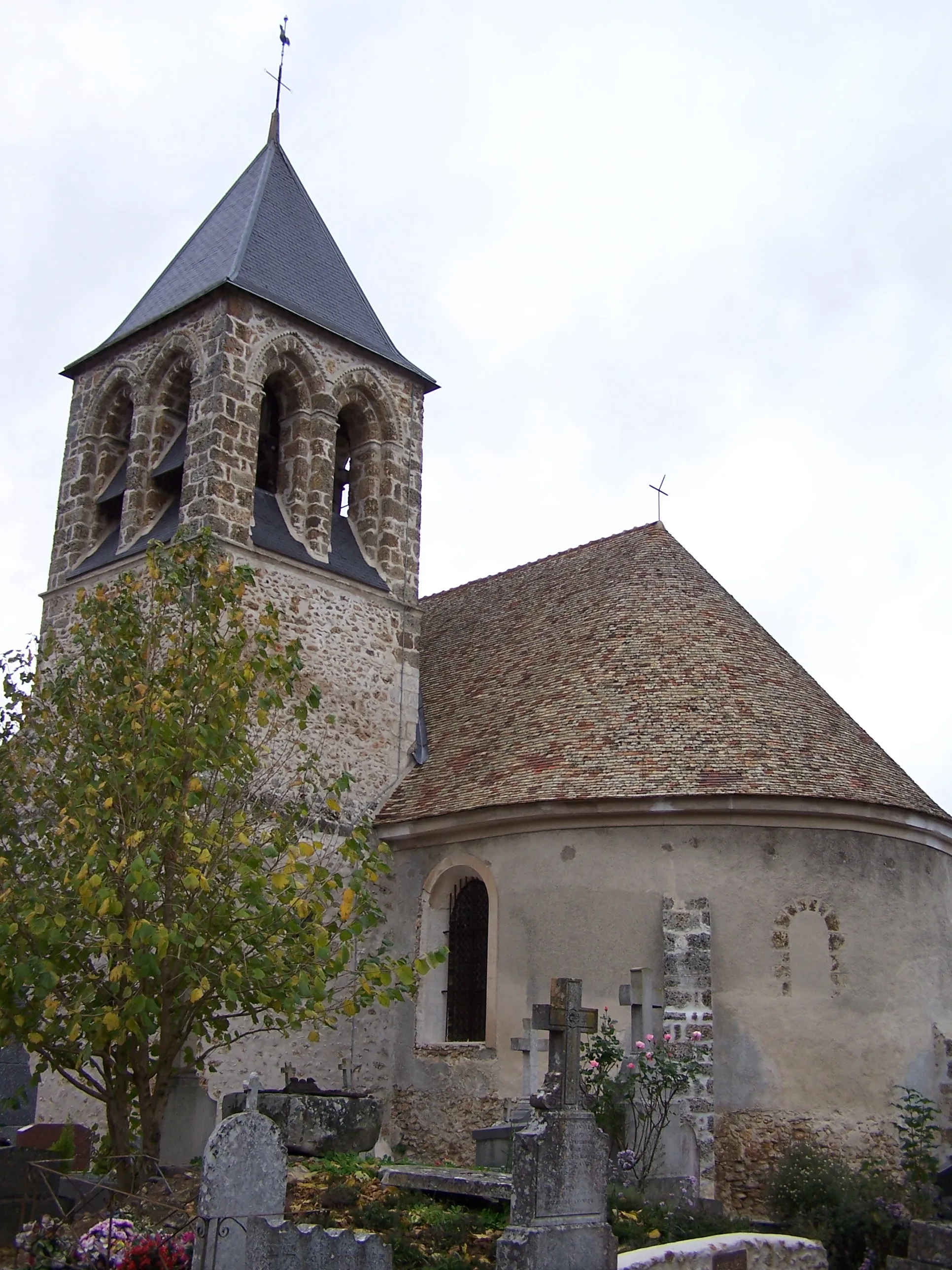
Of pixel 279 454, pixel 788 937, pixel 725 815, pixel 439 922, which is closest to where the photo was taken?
pixel 788 937

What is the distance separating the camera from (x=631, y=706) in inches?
594

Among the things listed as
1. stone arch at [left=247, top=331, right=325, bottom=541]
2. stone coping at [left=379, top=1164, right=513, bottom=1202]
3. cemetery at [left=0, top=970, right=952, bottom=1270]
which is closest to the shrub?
cemetery at [left=0, top=970, right=952, bottom=1270]

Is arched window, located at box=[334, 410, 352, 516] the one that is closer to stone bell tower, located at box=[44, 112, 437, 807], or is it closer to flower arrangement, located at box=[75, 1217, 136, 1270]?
stone bell tower, located at box=[44, 112, 437, 807]

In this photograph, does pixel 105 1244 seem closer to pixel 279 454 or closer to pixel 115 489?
pixel 279 454

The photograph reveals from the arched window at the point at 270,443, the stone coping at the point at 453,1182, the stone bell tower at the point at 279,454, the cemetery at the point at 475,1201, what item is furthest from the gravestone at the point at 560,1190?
the arched window at the point at 270,443

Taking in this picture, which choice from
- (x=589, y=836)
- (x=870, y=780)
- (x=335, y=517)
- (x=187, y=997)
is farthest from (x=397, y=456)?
(x=187, y=997)

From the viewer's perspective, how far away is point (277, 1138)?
7.70 metres

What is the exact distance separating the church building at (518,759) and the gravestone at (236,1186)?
5.72 metres

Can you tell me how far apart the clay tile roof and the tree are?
13.8 feet

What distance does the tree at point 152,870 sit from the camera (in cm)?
913

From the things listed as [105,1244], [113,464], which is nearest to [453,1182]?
[105,1244]

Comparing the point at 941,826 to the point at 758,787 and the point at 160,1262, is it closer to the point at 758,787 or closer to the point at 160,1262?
the point at 758,787

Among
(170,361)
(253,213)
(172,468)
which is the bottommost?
(172,468)

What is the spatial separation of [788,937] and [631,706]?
315cm
